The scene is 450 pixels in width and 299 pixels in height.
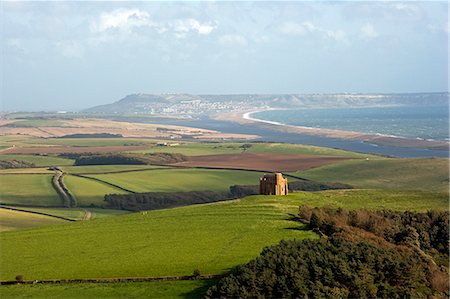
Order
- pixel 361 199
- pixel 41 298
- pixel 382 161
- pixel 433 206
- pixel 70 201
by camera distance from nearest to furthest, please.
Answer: pixel 41 298 < pixel 433 206 < pixel 361 199 < pixel 70 201 < pixel 382 161

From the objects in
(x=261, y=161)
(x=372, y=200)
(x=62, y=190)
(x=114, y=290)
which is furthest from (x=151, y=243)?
(x=261, y=161)

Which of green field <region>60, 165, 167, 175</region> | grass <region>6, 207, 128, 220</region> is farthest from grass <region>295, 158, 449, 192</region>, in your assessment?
grass <region>6, 207, 128, 220</region>

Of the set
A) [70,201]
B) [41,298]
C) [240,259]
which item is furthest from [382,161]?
[41,298]

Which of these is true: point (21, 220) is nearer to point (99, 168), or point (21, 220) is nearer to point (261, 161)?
point (99, 168)

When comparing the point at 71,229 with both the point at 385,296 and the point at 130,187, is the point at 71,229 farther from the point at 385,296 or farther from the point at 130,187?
the point at 130,187

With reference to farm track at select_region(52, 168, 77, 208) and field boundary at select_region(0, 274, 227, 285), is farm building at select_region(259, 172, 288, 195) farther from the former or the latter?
field boundary at select_region(0, 274, 227, 285)

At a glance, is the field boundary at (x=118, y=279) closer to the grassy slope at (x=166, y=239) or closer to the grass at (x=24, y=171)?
the grassy slope at (x=166, y=239)
